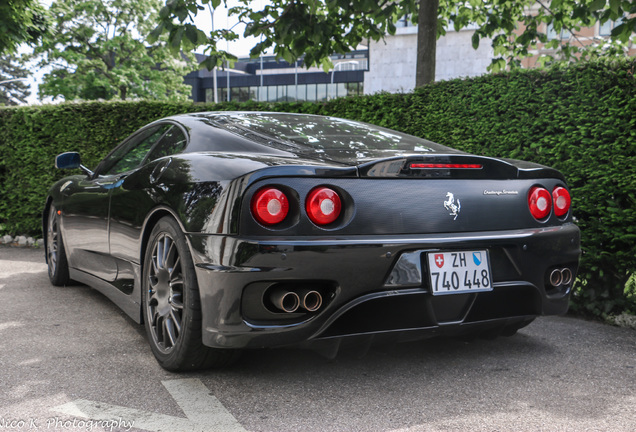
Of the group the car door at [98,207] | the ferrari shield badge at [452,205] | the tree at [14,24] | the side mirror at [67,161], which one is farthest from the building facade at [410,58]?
the ferrari shield badge at [452,205]

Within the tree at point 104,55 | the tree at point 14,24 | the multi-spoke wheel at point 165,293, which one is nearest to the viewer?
the multi-spoke wheel at point 165,293

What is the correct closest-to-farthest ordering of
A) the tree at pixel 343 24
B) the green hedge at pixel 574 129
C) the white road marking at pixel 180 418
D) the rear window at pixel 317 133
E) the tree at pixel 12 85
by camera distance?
the white road marking at pixel 180 418 → the rear window at pixel 317 133 → the green hedge at pixel 574 129 → the tree at pixel 343 24 → the tree at pixel 12 85

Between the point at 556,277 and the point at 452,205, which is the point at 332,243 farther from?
the point at 556,277

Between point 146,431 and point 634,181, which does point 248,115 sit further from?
point 634,181

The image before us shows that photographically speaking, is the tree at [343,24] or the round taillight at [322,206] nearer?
the round taillight at [322,206]

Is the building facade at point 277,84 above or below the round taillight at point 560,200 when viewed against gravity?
above

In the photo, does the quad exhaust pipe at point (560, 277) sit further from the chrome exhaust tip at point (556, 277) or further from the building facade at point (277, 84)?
the building facade at point (277, 84)

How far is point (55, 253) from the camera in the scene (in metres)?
5.52

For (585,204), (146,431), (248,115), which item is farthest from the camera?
(585,204)

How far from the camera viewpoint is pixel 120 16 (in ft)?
119

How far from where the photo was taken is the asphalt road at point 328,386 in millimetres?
2531

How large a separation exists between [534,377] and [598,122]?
2176mm

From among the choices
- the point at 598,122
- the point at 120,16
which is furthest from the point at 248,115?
the point at 120,16

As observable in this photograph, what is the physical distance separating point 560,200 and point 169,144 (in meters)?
2.21
